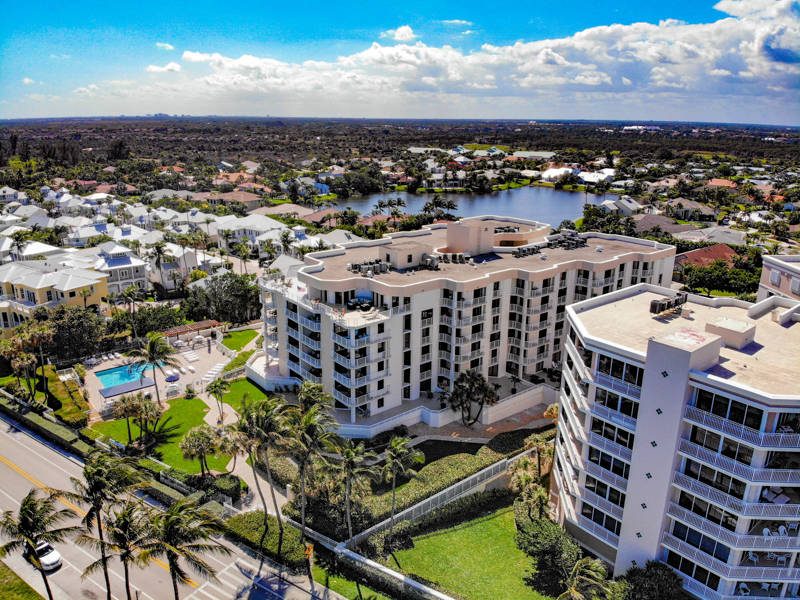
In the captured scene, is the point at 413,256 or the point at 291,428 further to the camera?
the point at 413,256

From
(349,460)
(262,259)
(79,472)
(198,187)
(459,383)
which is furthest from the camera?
(198,187)

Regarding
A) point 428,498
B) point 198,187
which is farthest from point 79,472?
point 198,187

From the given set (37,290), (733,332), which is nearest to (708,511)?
(733,332)

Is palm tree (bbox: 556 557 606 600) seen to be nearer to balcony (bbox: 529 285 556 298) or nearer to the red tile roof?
balcony (bbox: 529 285 556 298)

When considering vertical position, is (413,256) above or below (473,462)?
above

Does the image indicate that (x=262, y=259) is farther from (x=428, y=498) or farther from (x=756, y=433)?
(x=756, y=433)

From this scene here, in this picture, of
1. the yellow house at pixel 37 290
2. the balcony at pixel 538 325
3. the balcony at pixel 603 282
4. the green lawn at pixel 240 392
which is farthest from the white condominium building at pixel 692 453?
the yellow house at pixel 37 290

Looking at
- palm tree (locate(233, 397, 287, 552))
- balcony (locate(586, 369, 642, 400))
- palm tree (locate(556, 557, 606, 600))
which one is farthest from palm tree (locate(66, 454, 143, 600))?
balcony (locate(586, 369, 642, 400))

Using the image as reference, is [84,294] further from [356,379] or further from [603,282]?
[603,282]
